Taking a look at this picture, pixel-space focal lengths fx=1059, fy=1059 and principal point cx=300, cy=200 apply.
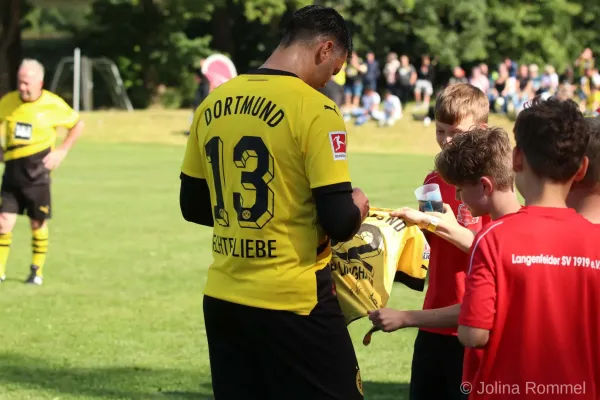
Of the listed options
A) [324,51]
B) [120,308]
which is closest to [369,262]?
[324,51]

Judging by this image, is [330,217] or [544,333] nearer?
[544,333]

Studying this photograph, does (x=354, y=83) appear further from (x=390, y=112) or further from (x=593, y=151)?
(x=593, y=151)

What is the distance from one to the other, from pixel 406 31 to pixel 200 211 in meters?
46.1

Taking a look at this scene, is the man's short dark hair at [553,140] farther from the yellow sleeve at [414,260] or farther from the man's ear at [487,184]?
the yellow sleeve at [414,260]

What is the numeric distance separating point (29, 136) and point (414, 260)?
7361 mm

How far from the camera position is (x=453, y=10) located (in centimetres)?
4825

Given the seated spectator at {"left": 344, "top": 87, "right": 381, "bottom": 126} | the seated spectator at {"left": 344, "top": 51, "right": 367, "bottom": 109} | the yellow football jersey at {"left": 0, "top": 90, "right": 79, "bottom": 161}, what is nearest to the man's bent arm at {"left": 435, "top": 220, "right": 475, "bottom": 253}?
the yellow football jersey at {"left": 0, "top": 90, "right": 79, "bottom": 161}

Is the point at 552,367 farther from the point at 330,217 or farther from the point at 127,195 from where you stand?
the point at 127,195

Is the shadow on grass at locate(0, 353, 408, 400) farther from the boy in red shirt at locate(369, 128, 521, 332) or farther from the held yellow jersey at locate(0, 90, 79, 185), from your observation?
the held yellow jersey at locate(0, 90, 79, 185)

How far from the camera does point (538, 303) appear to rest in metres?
3.24

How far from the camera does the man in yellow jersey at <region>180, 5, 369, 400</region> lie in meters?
3.76

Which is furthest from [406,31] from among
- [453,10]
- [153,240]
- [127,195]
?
[153,240]

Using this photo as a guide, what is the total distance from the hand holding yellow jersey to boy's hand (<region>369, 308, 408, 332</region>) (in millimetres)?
480

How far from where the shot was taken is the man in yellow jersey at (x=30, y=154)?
11.0 meters
